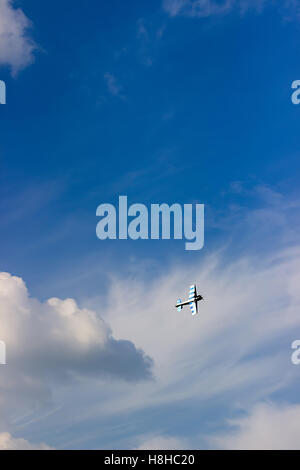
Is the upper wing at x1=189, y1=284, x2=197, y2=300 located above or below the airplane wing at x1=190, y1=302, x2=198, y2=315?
above

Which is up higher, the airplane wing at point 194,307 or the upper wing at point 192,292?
the upper wing at point 192,292
